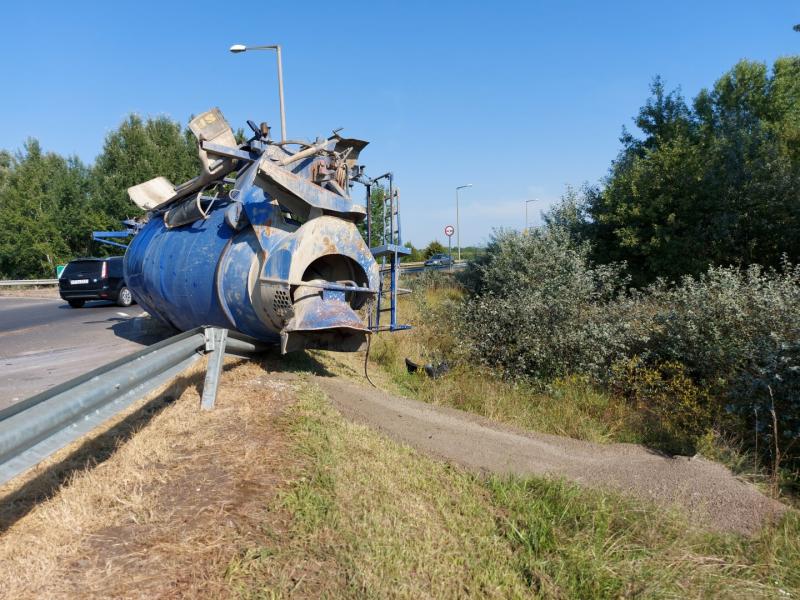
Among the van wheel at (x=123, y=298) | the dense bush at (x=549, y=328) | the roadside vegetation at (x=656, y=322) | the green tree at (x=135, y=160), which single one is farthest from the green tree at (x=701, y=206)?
the green tree at (x=135, y=160)

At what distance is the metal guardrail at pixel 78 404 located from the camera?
7.13ft

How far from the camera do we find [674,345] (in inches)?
284

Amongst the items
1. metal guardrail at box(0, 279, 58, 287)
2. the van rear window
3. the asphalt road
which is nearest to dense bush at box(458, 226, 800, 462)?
the asphalt road

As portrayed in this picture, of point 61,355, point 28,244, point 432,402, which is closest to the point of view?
point 432,402

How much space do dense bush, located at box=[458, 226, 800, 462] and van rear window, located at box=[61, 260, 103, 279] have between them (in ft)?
42.5

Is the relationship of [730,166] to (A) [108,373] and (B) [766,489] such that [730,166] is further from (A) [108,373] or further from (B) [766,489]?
(A) [108,373]

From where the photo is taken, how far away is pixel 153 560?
7.92 feet

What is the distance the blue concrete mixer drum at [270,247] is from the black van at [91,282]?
1123 cm

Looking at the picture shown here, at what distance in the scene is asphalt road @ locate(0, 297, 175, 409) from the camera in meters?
6.49

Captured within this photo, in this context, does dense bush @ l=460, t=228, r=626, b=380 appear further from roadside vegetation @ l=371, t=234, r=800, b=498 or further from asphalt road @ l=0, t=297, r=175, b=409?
asphalt road @ l=0, t=297, r=175, b=409

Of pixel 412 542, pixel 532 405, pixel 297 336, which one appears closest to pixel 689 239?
pixel 532 405

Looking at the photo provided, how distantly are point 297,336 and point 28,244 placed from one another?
35984 millimetres

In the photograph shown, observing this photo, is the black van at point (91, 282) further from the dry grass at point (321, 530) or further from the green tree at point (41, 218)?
the green tree at point (41, 218)

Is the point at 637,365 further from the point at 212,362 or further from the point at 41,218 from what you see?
the point at 41,218
